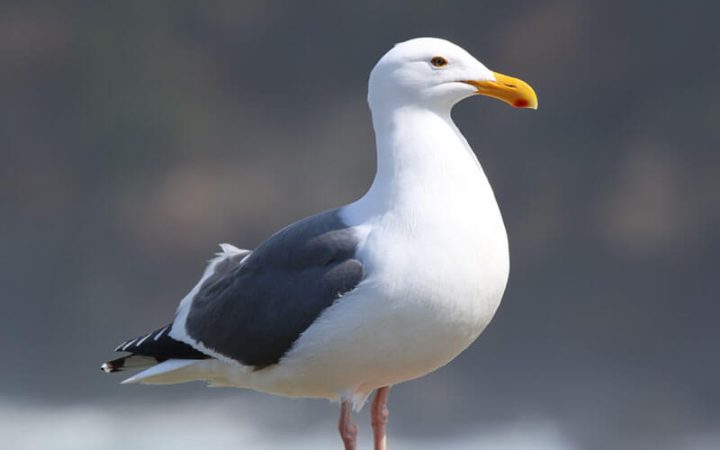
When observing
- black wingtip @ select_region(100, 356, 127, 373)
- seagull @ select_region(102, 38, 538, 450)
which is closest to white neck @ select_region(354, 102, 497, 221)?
seagull @ select_region(102, 38, 538, 450)

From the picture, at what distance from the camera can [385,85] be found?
424 centimetres

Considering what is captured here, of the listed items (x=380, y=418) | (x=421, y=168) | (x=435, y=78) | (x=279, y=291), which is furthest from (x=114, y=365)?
(x=435, y=78)

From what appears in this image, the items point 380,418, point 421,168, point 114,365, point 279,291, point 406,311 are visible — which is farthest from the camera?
point 114,365

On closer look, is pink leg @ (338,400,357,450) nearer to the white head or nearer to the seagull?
the seagull

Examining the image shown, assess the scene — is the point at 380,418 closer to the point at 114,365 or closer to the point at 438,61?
the point at 114,365

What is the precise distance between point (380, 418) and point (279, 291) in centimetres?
61

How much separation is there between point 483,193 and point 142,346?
4.40 ft

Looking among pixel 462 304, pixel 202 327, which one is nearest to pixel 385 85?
pixel 462 304

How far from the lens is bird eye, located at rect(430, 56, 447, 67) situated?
13.8 feet

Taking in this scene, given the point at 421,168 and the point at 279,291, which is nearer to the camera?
the point at 421,168

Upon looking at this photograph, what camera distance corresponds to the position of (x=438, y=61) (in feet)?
13.8

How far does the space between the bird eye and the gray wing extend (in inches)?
23.0

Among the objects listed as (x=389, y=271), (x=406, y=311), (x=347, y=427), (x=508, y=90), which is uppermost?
(x=508, y=90)

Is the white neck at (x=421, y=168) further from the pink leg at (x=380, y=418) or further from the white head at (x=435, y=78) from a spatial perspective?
the pink leg at (x=380, y=418)
